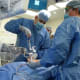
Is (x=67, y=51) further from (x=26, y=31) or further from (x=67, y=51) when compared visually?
(x=26, y=31)

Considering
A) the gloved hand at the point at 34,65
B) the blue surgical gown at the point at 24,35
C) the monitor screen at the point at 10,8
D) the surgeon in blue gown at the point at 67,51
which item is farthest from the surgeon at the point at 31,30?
the surgeon in blue gown at the point at 67,51

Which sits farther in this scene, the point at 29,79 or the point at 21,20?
the point at 21,20

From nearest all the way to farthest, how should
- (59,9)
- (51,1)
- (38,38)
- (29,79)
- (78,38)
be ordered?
(78,38)
(29,79)
(38,38)
(51,1)
(59,9)

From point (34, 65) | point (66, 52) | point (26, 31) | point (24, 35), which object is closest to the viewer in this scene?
point (66, 52)

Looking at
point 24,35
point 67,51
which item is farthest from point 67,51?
point 24,35

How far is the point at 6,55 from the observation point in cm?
256

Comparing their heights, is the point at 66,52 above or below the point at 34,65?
above

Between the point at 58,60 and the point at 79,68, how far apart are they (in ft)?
0.71

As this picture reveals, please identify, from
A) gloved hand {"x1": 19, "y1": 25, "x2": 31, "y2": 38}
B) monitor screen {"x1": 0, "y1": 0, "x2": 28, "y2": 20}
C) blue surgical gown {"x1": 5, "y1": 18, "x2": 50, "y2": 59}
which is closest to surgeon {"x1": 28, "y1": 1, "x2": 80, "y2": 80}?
gloved hand {"x1": 19, "y1": 25, "x2": 31, "y2": 38}

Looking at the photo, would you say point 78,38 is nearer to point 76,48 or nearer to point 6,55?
point 76,48

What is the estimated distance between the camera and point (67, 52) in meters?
1.74

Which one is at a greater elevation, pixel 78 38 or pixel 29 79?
pixel 78 38

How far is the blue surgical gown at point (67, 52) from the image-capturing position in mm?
1716

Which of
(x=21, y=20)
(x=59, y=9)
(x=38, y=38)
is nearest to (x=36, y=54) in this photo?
(x=38, y=38)
